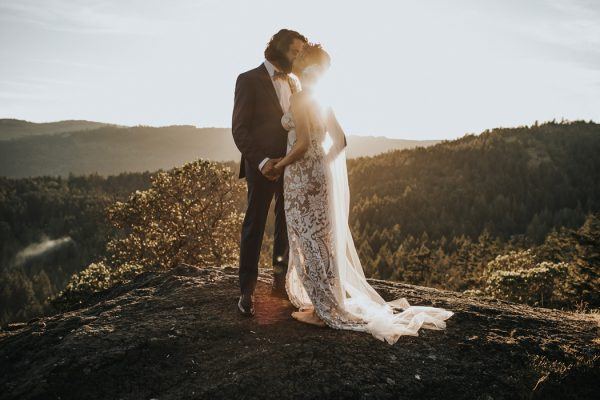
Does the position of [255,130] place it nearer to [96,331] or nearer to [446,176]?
[96,331]

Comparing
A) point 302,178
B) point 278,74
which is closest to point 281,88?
point 278,74

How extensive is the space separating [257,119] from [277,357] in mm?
2297

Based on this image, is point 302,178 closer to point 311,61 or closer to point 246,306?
point 311,61

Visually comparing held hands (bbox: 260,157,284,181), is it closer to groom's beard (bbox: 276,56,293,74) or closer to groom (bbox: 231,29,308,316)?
groom (bbox: 231,29,308,316)

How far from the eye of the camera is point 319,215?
445 cm

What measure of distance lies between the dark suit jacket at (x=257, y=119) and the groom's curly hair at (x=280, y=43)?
0.50ft

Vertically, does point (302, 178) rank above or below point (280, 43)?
below

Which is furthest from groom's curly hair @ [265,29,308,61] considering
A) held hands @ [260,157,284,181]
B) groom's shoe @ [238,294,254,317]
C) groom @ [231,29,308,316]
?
groom's shoe @ [238,294,254,317]

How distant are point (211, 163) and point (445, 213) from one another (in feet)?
265

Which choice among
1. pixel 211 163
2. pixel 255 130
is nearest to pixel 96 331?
pixel 255 130

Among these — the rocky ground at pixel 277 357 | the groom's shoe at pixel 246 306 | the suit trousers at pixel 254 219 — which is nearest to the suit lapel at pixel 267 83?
the suit trousers at pixel 254 219

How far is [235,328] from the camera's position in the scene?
4.42 meters

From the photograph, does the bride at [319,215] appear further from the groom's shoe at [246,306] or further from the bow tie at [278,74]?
the groom's shoe at [246,306]

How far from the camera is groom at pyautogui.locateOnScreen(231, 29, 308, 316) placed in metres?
4.37
